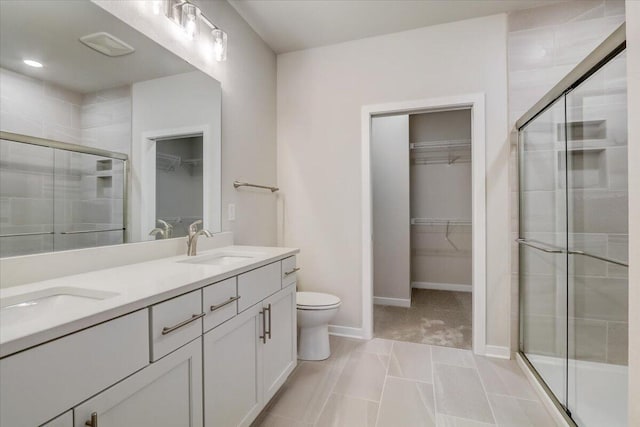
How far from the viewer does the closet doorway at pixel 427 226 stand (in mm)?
2449

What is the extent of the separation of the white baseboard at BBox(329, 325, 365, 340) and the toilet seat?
0.44 m

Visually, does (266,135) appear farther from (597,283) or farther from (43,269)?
(597,283)

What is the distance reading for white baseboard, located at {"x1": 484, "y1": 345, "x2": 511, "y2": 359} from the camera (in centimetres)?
228

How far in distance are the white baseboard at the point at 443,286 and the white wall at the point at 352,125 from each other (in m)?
1.82

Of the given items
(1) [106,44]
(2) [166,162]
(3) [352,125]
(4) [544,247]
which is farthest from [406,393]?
(1) [106,44]

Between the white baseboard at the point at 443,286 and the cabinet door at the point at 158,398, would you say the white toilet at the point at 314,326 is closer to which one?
the cabinet door at the point at 158,398

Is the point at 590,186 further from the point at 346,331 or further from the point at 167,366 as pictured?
the point at 167,366

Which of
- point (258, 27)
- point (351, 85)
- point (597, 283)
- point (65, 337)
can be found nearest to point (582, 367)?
point (597, 283)

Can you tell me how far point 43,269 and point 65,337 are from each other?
613 millimetres

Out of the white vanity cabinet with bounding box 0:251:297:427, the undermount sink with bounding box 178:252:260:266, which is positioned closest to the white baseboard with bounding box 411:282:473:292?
the white vanity cabinet with bounding box 0:251:297:427

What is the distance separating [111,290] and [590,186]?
2332 mm

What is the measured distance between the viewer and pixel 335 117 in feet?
8.87

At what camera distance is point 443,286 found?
415 centimetres

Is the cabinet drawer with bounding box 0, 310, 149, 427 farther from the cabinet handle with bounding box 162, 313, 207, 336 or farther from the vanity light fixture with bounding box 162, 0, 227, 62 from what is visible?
the vanity light fixture with bounding box 162, 0, 227, 62
